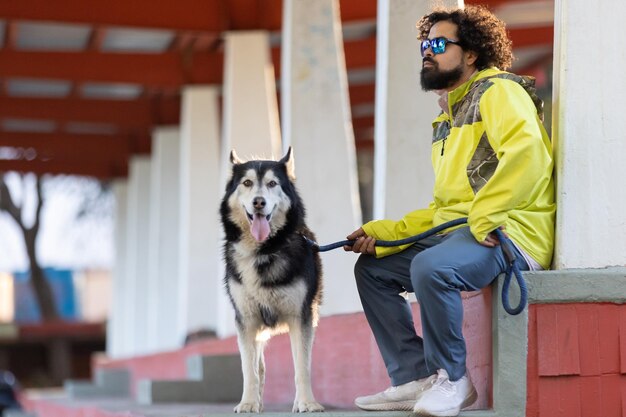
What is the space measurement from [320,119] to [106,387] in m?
6.57

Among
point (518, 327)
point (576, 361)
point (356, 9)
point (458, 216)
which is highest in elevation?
point (356, 9)

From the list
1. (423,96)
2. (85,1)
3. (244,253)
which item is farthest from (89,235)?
(244,253)

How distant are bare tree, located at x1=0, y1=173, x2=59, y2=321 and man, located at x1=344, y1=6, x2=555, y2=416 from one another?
1683 inches

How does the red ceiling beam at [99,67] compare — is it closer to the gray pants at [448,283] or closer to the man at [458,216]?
the man at [458,216]

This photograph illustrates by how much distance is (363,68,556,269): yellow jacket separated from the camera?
6.27 m

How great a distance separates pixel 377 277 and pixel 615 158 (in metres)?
1.38

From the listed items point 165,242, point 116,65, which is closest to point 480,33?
point 116,65

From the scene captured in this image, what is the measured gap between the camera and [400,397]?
22.6ft

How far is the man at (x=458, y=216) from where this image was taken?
6.28m

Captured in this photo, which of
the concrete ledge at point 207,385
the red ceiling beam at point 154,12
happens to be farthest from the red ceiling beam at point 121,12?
the concrete ledge at point 207,385

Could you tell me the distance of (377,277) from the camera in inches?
276

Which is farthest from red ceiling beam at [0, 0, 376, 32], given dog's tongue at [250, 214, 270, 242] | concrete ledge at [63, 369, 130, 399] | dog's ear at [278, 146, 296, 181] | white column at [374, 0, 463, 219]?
dog's tongue at [250, 214, 270, 242]

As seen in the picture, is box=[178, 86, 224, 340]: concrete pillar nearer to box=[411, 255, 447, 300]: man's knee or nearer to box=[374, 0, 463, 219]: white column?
box=[374, 0, 463, 219]: white column

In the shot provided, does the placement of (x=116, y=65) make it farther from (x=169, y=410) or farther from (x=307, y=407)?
(x=307, y=407)
